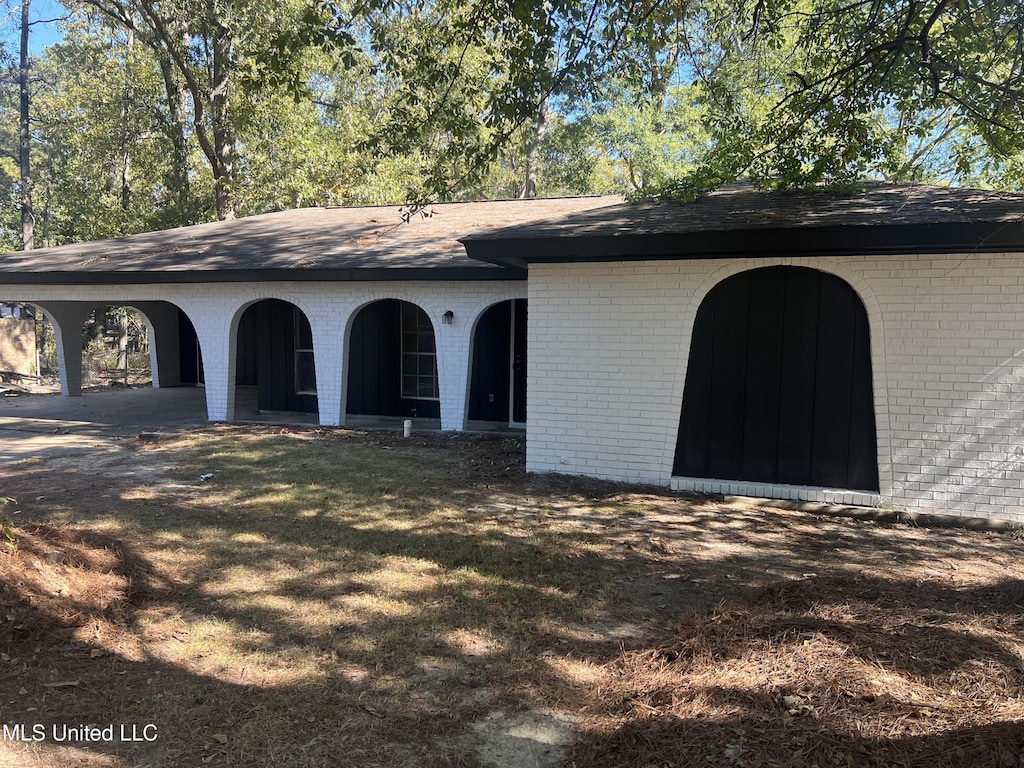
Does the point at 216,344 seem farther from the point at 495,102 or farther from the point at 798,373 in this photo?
the point at 798,373

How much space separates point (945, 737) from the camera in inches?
101

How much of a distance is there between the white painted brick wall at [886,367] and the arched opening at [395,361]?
4.93 metres

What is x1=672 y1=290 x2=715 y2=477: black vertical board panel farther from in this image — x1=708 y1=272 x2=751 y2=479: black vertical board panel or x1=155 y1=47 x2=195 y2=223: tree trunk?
x1=155 y1=47 x2=195 y2=223: tree trunk

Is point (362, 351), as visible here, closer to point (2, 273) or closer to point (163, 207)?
point (2, 273)

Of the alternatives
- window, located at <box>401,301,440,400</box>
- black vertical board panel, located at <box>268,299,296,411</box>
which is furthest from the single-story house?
black vertical board panel, located at <box>268,299,296,411</box>

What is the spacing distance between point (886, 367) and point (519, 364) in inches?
232

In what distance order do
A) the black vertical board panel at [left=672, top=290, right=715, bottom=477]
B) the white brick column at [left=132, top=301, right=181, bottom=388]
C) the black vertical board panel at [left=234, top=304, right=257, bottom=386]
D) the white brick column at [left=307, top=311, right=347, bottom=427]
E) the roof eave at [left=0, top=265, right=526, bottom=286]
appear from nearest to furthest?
1. the black vertical board panel at [left=672, top=290, right=715, bottom=477]
2. the roof eave at [left=0, top=265, right=526, bottom=286]
3. the white brick column at [left=307, top=311, right=347, bottom=427]
4. the black vertical board panel at [left=234, top=304, right=257, bottom=386]
5. the white brick column at [left=132, top=301, right=181, bottom=388]

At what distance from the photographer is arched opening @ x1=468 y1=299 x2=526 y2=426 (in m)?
11.2

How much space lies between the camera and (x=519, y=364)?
11.2m

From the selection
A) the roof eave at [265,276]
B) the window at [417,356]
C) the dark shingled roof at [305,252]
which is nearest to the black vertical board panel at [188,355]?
the dark shingled roof at [305,252]

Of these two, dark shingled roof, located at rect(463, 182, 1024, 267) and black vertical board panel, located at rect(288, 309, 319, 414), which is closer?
dark shingled roof, located at rect(463, 182, 1024, 267)

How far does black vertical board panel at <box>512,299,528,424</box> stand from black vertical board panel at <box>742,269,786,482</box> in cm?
474

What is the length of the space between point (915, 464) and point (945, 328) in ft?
4.30

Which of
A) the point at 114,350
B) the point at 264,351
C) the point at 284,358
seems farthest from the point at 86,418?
the point at 114,350
